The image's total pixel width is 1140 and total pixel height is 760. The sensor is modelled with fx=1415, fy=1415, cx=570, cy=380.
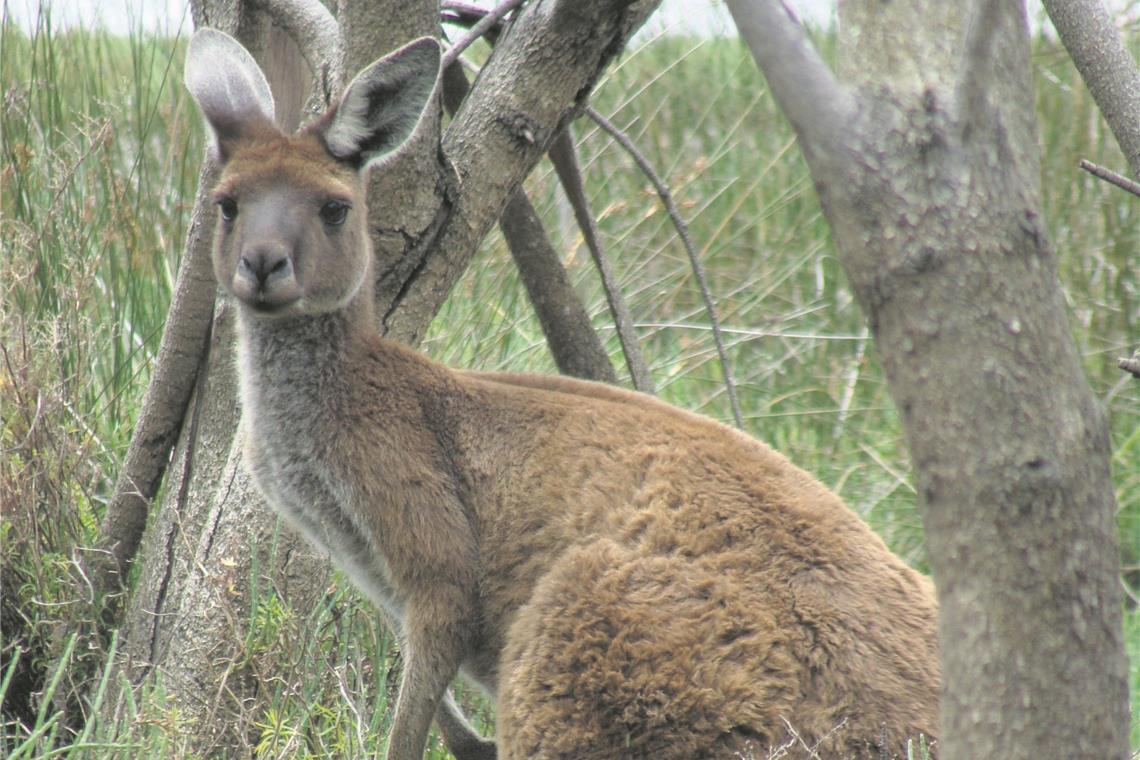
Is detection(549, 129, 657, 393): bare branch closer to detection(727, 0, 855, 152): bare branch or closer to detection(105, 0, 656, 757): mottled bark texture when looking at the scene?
detection(105, 0, 656, 757): mottled bark texture

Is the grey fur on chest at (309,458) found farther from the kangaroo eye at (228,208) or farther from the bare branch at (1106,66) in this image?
the bare branch at (1106,66)

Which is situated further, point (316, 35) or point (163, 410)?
point (163, 410)

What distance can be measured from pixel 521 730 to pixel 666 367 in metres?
3.32

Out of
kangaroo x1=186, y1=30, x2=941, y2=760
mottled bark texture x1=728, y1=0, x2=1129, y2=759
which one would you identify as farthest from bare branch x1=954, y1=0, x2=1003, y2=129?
kangaroo x1=186, y1=30, x2=941, y2=760

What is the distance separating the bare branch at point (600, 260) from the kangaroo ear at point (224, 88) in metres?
1.17

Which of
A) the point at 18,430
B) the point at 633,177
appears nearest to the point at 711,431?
the point at 18,430

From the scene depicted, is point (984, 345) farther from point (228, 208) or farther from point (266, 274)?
point (228, 208)

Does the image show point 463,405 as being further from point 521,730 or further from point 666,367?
point 666,367

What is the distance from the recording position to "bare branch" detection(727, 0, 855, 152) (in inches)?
82.9

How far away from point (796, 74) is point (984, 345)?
1.63 ft

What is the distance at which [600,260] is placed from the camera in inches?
196

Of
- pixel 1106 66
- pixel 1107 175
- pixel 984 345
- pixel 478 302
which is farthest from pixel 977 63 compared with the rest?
pixel 478 302

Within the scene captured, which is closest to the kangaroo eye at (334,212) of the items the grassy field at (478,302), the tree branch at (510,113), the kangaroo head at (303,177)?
the kangaroo head at (303,177)

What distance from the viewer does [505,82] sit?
4.27 m
